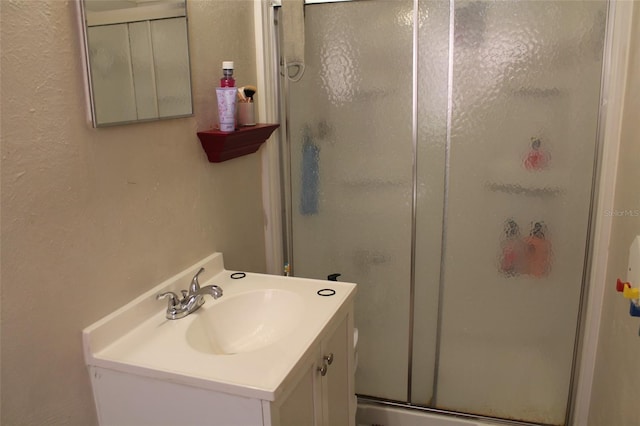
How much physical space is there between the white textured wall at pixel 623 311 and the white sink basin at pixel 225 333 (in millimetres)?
832

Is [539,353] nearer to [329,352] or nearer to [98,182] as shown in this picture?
[329,352]

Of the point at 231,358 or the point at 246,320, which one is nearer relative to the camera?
the point at 231,358

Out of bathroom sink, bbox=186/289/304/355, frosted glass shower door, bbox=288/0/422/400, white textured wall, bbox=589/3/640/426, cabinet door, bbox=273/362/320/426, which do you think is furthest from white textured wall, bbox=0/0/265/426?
white textured wall, bbox=589/3/640/426

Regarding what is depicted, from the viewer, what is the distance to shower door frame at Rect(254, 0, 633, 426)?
1770 millimetres

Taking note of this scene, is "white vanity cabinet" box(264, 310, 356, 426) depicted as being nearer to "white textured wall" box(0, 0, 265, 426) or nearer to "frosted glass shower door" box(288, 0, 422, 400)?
"white textured wall" box(0, 0, 265, 426)

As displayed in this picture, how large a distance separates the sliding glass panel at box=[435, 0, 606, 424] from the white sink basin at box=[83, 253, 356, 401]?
2.63ft

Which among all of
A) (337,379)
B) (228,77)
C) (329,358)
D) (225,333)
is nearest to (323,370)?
(329,358)

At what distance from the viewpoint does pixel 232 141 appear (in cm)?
165

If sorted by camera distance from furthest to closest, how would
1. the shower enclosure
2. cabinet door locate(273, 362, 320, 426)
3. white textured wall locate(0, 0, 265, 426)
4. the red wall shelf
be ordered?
1. the shower enclosure
2. the red wall shelf
3. cabinet door locate(273, 362, 320, 426)
4. white textured wall locate(0, 0, 265, 426)

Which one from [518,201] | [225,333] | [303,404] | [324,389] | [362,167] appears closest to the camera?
[303,404]

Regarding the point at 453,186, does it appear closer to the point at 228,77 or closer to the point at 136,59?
the point at 228,77

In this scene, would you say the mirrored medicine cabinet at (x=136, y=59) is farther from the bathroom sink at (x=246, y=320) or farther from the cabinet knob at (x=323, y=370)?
the cabinet knob at (x=323, y=370)

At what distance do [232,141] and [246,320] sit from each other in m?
0.57

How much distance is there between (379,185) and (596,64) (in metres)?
0.91
